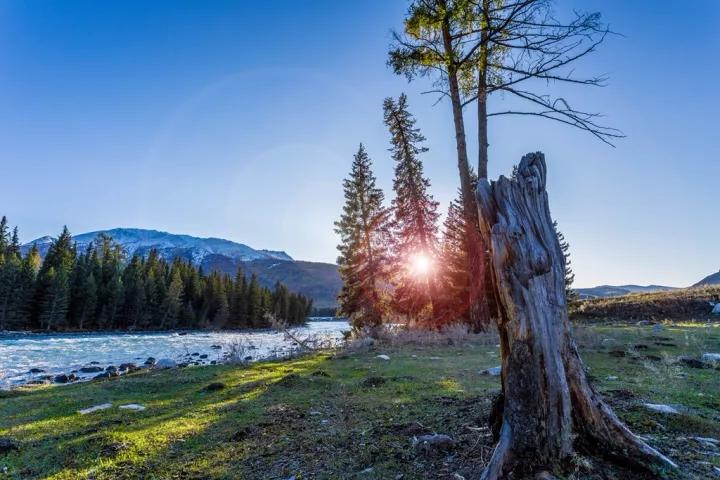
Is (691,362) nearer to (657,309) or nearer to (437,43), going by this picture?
(437,43)

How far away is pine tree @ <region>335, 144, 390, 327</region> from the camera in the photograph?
87.2 ft

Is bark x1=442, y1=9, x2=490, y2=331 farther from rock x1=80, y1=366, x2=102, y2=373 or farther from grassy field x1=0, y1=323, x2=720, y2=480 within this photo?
rock x1=80, y1=366, x2=102, y2=373

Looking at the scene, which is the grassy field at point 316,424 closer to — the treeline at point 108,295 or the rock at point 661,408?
the rock at point 661,408

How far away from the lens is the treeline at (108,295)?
49.9m

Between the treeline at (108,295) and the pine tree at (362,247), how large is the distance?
13.2 metres

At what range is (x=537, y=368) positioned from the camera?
113 inches

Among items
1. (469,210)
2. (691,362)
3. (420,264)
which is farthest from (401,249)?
(691,362)

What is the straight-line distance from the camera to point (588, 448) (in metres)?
2.85

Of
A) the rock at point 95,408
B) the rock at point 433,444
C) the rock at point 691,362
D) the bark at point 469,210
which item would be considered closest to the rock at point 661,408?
the rock at point 433,444

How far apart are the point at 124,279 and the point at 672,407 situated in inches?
2826

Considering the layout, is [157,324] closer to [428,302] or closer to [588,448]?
[428,302]

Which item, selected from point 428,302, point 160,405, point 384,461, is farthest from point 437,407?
point 428,302

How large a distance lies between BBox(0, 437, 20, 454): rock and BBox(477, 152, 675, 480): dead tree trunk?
4926 millimetres

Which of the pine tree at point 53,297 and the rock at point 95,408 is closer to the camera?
the rock at point 95,408
